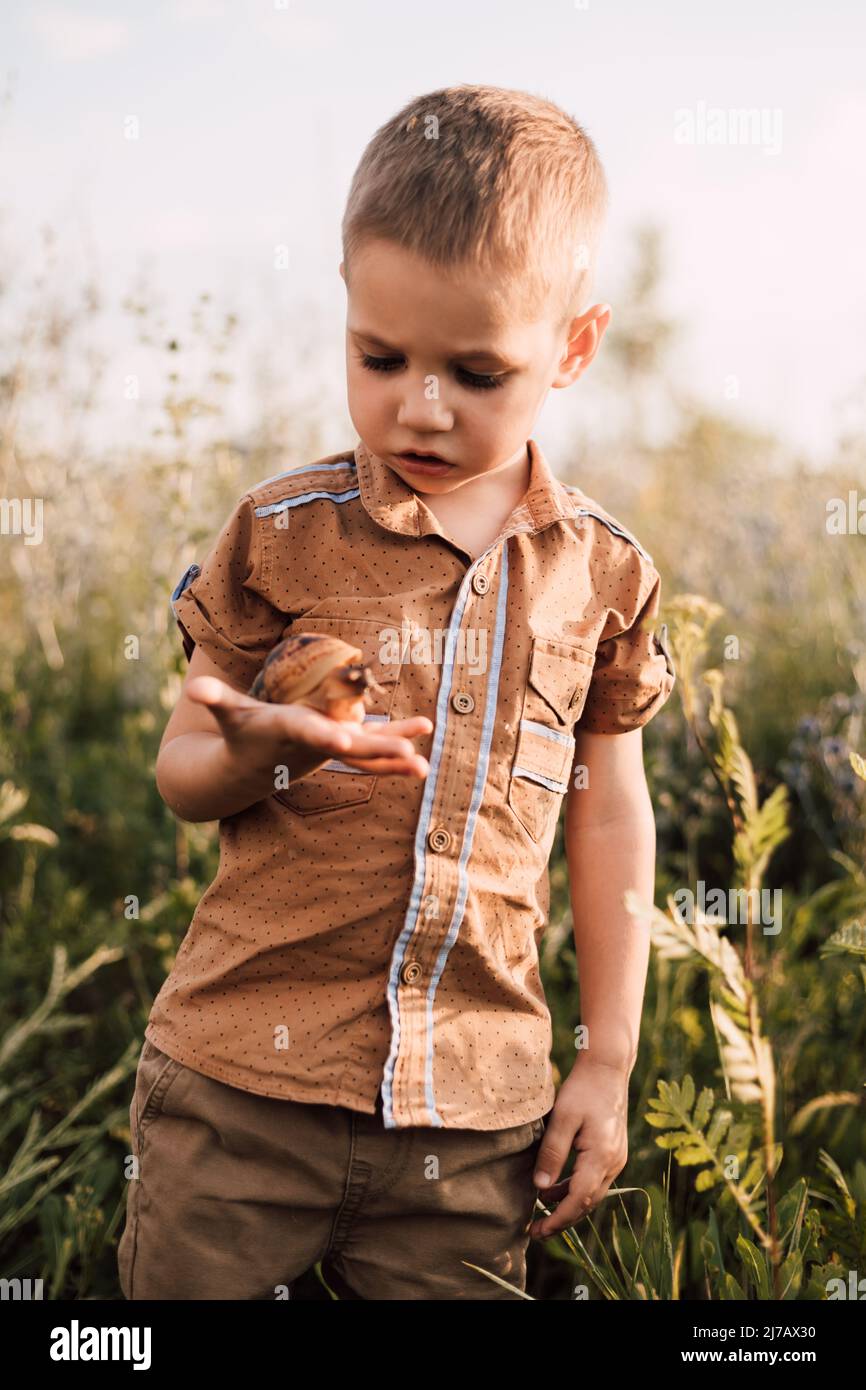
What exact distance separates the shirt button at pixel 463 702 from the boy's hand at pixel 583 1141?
0.55m

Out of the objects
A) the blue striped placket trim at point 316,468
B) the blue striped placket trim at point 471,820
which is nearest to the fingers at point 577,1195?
the blue striped placket trim at point 471,820

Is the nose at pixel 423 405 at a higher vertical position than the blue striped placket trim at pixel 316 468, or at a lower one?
higher

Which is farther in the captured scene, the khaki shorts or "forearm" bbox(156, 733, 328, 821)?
the khaki shorts

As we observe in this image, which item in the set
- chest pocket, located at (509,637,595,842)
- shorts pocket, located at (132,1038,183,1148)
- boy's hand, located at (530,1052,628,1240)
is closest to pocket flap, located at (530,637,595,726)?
chest pocket, located at (509,637,595,842)

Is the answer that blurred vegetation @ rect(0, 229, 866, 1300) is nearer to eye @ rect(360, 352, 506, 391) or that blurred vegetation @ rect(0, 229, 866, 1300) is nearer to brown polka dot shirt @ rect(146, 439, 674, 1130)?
brown polka dot shirt @ rect(146, 439, 674, 1130)

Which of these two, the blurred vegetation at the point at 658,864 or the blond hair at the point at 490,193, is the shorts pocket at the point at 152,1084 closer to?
the blurred vegetation at the point at 658,864

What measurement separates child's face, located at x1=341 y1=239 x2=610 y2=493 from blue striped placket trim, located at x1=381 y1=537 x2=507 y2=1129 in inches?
6.5

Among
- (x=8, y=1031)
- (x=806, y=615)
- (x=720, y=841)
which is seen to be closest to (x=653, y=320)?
(x=806, y=615)

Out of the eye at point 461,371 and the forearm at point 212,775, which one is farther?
the eye at point 461,371

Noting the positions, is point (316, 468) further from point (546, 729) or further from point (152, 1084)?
point (152, 1084)

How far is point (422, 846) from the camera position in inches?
59.1

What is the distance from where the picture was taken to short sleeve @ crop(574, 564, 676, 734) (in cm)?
171

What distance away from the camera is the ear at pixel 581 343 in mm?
1642
